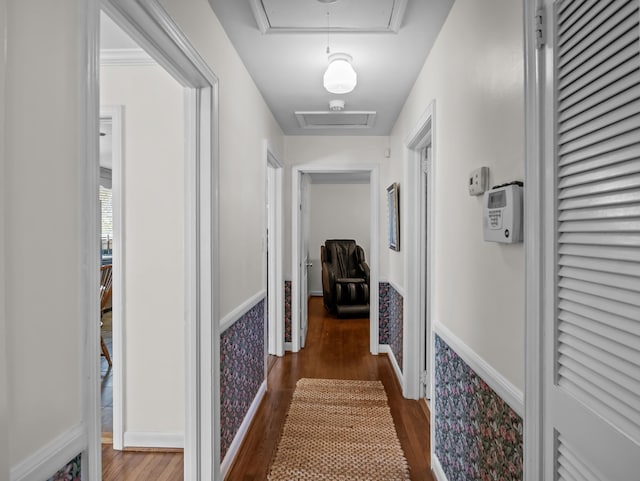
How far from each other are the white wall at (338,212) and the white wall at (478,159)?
6.01 m

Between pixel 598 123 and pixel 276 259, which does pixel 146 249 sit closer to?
pixel 276 259

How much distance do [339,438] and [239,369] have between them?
75 centimetres

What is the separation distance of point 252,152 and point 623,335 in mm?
2586

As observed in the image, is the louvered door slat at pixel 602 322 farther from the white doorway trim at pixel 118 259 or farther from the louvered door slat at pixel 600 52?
the white doorway trim at pixel 118 259

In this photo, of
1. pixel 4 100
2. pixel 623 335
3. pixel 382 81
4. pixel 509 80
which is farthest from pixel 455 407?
pixel 382 81

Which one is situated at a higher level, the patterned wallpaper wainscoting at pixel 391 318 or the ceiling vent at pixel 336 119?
the ceiling vent at pixel 336 119

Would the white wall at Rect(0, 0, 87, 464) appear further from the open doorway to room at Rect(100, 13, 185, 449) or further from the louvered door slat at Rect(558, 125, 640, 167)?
the open doorway to room at Rect(100, 13, 185, 449)

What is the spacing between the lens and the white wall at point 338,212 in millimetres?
8547

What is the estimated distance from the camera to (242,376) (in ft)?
9.06

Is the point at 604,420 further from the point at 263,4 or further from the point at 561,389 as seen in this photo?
the point at 263,4

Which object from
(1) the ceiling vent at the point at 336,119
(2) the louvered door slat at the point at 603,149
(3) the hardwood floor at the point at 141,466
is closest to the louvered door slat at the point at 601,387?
(2) the louvered door slat at the point at 603,149

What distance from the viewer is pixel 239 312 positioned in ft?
8.59

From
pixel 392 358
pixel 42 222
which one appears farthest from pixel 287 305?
pixel 42 222

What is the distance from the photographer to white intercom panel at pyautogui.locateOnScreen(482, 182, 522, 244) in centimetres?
130
